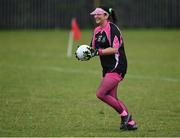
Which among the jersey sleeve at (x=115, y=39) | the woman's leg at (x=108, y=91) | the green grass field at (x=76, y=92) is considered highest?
the jersey sleeve at (x=115, y=39)

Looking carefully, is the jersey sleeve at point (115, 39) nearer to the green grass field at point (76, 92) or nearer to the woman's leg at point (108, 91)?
the woman's leg at point (108, 91)

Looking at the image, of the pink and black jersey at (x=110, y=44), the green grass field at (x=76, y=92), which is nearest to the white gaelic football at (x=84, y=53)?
the pink and black jersey at (x=110, y=44)

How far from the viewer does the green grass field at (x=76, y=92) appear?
1202cm

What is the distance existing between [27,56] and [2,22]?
520 inches

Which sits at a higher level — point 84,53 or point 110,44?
point 110,44

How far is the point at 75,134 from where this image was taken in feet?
36.8

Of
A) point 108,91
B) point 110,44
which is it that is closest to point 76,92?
point 108,91

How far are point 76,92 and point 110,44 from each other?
5613 millimetres

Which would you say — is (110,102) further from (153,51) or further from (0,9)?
(0,9)

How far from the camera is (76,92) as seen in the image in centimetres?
1711

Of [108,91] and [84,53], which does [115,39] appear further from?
[108,91]

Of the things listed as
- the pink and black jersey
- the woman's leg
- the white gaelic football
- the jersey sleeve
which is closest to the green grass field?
the woman's leg

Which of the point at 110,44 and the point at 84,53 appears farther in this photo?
the point at 110,44

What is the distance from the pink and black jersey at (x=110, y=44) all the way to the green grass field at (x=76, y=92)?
999 mm
